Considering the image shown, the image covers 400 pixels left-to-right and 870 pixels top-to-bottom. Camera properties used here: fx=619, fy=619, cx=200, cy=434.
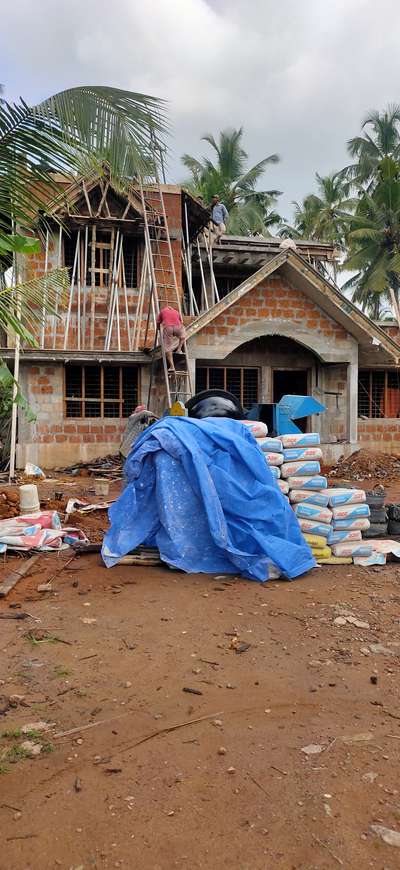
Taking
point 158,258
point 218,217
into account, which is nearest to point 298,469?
point 158,258

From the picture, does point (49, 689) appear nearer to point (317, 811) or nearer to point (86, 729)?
point (86, 729)

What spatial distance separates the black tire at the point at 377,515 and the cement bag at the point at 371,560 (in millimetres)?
759

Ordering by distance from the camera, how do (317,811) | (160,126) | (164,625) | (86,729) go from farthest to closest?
(164,625) < (160,126) < (86,729) < (317,811)

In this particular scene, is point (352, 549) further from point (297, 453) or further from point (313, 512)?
point (297, 453)

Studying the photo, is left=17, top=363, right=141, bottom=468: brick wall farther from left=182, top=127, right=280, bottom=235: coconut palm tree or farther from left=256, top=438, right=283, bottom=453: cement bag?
left=182, top=127, right=280, bottom=235: coconut palm tree

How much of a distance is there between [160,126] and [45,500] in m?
7.29

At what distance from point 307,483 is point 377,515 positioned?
1205 millimetres

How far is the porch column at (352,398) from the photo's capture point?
15.2m

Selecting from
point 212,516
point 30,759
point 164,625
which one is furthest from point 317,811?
point 212,516

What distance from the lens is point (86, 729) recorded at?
10.5 feet

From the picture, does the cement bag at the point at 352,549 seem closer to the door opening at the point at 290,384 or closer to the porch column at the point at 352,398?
the porch column at the point at 352,398

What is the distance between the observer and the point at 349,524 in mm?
6652

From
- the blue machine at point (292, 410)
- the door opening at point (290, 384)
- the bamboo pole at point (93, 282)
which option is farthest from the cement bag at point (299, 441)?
the bamboo pole at point (93, 282)

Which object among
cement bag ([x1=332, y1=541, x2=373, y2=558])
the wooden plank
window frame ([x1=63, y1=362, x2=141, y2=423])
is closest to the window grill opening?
window frame ([x1=63, y1=362, x2=141, y2=423])
